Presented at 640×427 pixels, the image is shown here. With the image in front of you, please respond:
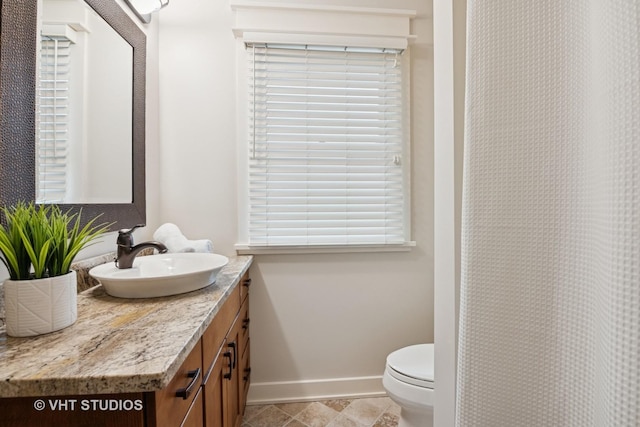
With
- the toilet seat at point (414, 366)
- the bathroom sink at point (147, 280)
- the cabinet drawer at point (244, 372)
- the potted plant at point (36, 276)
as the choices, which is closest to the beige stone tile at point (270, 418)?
the cabinet drawer at point (244, 372)

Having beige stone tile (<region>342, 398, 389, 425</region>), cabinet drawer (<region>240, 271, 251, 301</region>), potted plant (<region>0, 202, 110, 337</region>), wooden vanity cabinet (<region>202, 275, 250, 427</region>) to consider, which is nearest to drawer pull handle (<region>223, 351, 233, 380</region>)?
wooden vanity cabinet (<region>202, 275, 250, 427</region>)

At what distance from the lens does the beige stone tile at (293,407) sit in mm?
1604

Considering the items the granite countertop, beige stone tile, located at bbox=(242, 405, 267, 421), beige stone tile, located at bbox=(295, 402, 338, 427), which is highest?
the granite countertop

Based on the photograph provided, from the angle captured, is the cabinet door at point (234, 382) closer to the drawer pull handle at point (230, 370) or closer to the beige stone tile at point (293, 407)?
the drawer pull handle at point (230, 370)

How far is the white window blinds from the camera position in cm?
170

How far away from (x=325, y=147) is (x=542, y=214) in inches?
53.2

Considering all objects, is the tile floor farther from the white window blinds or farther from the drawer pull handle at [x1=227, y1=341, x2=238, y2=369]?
the white window blinds

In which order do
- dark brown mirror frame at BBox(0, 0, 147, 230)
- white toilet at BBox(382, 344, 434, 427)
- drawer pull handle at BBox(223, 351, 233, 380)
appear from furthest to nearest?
white toilet at BBox(382, 344, 434, 427), drawer pull handle at BBox(223, 351, 233, 380), dark brown mirror frame at BBox(0, 0, 147, 230)

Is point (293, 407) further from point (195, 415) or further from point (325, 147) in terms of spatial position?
point (325, 147)

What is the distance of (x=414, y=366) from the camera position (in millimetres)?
1272

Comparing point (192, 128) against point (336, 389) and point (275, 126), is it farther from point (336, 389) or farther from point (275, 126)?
point (336, 389)

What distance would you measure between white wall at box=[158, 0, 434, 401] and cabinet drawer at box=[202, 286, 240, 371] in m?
0.56

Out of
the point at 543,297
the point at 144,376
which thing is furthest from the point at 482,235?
the point at 144,376

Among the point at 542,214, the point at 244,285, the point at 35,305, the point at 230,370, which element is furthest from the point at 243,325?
the point at 542,214
